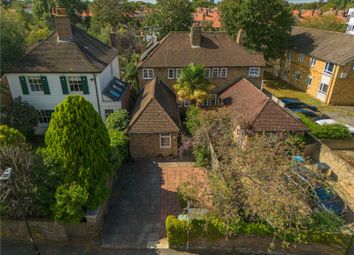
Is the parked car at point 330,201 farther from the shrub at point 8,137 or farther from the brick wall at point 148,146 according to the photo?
the shrub at point 8,137

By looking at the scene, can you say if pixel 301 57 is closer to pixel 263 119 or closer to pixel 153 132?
pixel 263 119

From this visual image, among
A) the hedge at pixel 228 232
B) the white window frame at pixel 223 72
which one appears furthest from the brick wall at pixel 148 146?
the white window frame at pixel 223 72

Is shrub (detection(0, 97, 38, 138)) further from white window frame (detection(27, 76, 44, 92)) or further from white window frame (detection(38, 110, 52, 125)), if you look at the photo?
white window frame (detection(27, 76, 44, 92))

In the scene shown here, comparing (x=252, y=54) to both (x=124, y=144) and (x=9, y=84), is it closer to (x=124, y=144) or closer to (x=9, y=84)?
(x=124, y=144)

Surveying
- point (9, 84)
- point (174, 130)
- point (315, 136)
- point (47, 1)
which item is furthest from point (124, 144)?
point (47, 1)

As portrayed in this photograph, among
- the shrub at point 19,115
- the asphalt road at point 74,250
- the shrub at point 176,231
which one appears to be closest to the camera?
the shrub at point 176,231

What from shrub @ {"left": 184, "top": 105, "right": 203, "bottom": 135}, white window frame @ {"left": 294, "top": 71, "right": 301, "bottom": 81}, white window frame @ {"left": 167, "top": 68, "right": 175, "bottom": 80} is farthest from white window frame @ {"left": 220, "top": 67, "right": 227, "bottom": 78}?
white window frame @ {"left": 294, "top": 71, "right": 301, "bottom": 81}

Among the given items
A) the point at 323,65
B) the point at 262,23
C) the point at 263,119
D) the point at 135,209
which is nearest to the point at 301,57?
the point at 323,65
